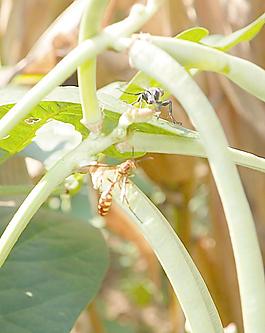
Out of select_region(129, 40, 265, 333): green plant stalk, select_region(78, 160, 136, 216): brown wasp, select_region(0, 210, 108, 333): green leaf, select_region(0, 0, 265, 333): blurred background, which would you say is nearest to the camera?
select_region(129, 40, 265, 333): green plant stalk

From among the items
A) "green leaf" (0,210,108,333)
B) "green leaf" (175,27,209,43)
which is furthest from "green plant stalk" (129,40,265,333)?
"green leaf" (0,210,108,333)

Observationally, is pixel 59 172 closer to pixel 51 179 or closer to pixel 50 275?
pixel 51 179

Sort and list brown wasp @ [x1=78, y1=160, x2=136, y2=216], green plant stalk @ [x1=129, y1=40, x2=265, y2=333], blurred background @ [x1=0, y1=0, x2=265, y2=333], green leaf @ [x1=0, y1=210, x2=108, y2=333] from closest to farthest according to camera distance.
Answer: green plant stalk @ [x1=129, y1=40, x2=265, y2=333] → brown wasp @ [x1=78, y1=160, x2=136, y2=216] → green leaf @ [x1=0, y1=210, x2=108, y2=333] → blurred background @ [x1=0, y1=0, x2=265, y2=333]

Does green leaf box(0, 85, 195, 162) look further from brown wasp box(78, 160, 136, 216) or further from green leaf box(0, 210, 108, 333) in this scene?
green leaf box(0, 210, 108, 333)

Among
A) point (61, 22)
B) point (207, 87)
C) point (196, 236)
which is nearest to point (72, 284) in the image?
point (61, 22)

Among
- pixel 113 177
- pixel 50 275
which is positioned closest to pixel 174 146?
pixel 113 177

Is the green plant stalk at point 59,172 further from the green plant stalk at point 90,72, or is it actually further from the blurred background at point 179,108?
the blurred background at point 179,108

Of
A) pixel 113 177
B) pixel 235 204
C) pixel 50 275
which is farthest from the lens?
pixel 50 275

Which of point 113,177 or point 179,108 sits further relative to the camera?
point 179,108
